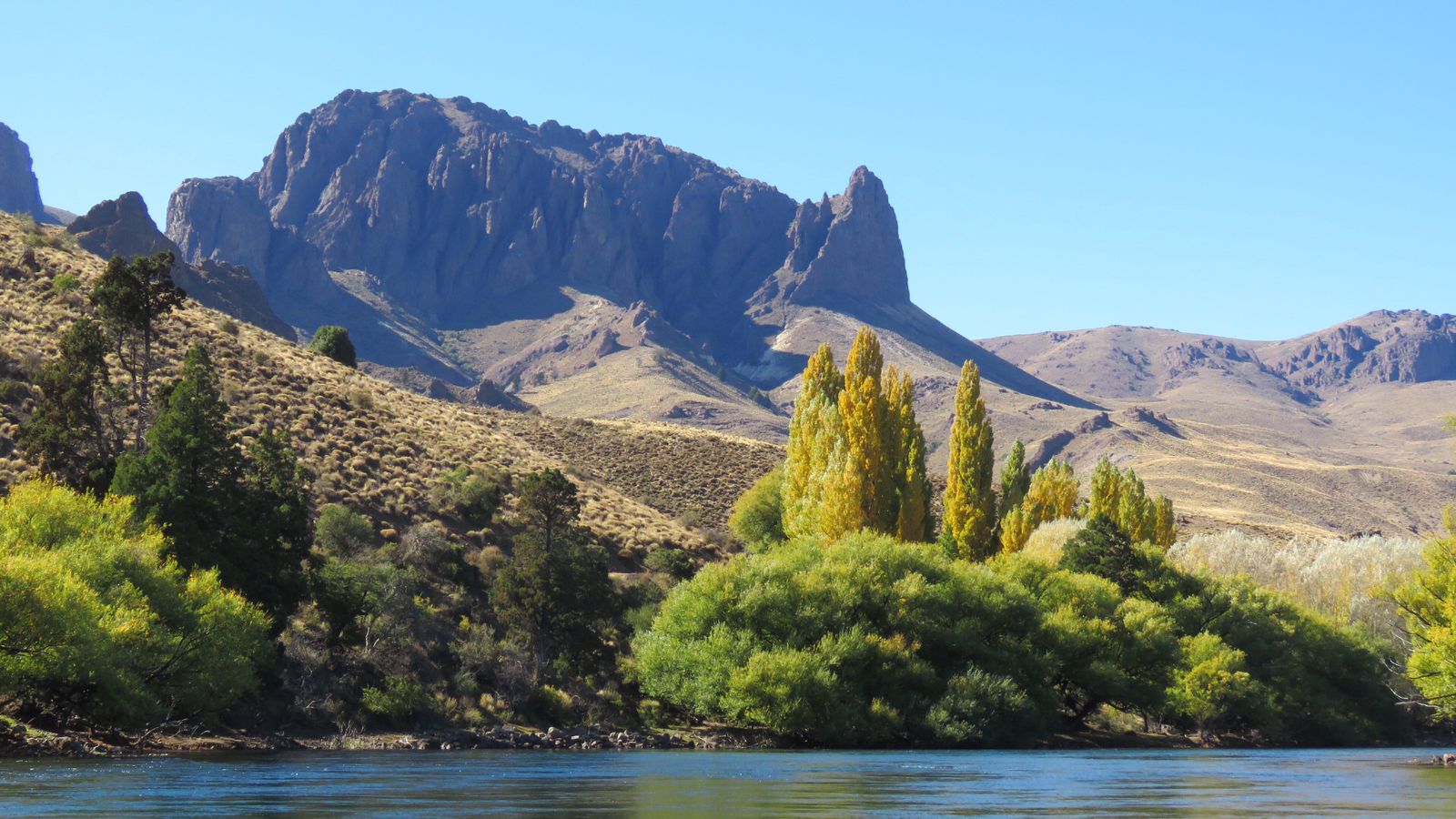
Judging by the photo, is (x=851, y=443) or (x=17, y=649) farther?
(x=851, y=443)

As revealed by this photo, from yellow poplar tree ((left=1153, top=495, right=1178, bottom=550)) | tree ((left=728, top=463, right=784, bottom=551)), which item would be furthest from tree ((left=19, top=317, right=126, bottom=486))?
yellow poplar tree ((left=1153, top=495, right=1178, bottom=550))

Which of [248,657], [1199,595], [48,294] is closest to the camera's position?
[248,657]

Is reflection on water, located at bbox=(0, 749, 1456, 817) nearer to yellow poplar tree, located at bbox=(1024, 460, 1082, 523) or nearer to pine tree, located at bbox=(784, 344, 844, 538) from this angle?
pine tree, located at bbox=(784, 344, 844, 538)

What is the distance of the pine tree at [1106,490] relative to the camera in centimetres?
8219

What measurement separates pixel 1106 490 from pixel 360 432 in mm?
42653

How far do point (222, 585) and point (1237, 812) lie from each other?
3609 cm

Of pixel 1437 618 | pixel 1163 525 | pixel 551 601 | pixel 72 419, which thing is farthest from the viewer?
pixel 1163 525

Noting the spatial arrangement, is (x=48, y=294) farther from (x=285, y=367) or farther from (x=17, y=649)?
(x=17, y=649)

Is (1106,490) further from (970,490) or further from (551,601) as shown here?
(551,601)

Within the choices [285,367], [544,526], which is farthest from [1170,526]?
[285,367]

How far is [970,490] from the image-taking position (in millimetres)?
73500

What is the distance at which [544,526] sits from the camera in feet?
216

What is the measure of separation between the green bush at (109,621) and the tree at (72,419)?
576 centimetres

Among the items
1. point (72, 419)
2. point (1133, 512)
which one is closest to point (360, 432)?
point (72, 419)
